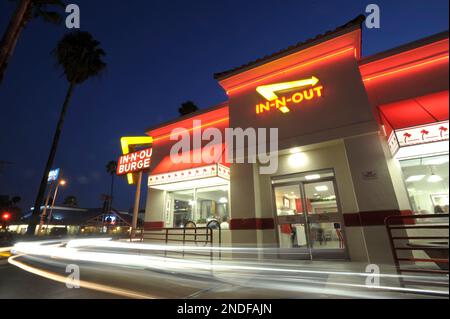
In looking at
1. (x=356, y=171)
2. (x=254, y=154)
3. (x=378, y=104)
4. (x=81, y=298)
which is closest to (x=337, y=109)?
(x=378, y=104)

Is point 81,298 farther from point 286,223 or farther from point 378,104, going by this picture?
point 378,104

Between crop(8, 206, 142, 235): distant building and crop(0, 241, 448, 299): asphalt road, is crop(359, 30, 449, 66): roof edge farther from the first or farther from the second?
crop(8, 206, 142, 235): distant building

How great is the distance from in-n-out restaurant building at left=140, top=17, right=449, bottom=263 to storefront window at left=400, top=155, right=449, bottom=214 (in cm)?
3

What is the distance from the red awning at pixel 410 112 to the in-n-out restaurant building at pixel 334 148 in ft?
0.08

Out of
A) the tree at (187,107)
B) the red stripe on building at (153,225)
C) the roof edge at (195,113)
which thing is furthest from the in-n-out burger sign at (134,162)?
the tree at (187,107)

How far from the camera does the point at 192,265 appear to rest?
615 cm

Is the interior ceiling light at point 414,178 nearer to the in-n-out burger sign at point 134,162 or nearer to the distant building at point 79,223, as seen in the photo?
the in-n-out burger sign at point 134,162

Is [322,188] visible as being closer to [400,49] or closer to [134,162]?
[400,49]

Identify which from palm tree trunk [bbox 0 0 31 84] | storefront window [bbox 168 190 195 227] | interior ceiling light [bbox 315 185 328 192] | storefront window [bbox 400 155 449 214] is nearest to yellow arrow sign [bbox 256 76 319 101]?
interior ceiling light [bbox 315 185 328 192]

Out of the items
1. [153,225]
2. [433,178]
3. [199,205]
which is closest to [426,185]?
[433,178]

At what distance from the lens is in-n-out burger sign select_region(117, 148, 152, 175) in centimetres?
1158

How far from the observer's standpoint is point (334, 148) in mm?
7402

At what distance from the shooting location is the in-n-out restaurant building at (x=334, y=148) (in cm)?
596
